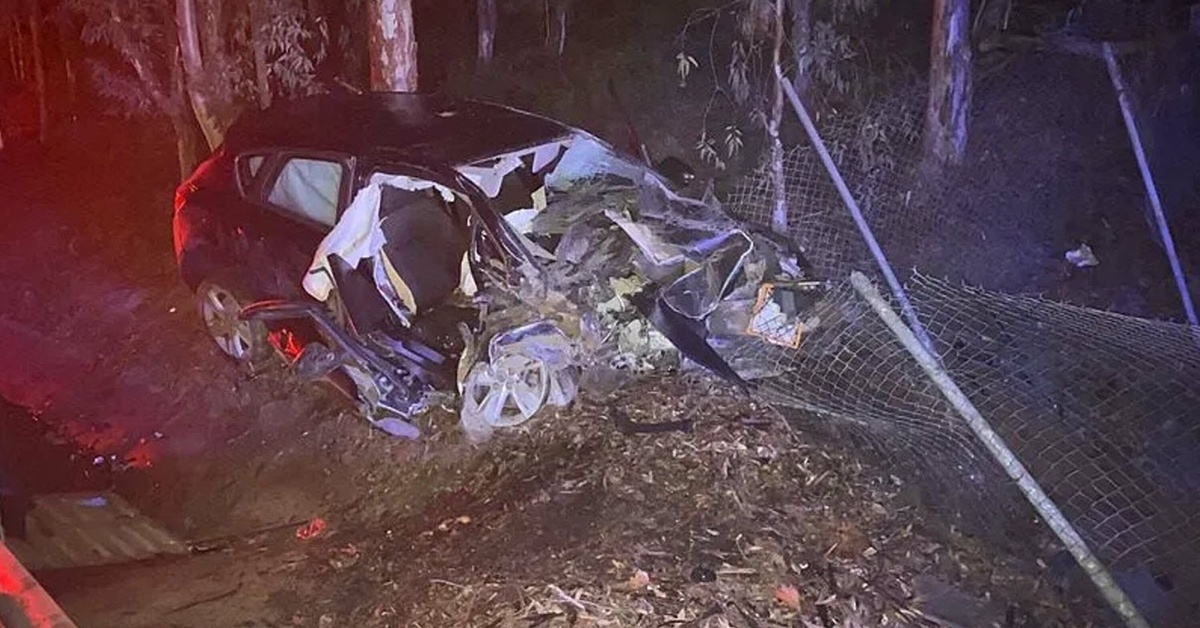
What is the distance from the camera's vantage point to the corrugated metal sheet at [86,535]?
16.2 ft

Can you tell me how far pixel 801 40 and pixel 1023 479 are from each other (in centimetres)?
491

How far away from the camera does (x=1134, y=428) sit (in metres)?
5.36

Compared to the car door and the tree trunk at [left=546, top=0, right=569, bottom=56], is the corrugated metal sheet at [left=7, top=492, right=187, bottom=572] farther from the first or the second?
the tree trunk at [left=546, top=0, right=569, bottom=56]

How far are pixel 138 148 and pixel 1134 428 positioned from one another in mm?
9862

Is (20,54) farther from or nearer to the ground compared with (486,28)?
nearer to the ground

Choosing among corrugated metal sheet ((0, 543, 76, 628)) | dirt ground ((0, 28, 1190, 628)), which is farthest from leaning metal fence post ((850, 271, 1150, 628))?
corrugated metal sheet ((0, 543, 76, 628))

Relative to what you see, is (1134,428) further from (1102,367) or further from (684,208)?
(684,208)

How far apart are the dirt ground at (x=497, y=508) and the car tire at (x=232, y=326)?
0.16 meters

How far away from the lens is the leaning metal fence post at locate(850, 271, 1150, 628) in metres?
3.67

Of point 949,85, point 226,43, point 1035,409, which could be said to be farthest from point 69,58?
point 1035,409

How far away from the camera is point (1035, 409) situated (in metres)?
5.53

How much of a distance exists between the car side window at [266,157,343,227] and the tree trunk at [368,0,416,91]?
89.7 inches

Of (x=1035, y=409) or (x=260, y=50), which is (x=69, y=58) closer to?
(x=260, y=50)

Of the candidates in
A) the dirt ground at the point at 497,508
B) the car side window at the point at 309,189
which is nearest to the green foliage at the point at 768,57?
the dirt ground at the point at 497,508
